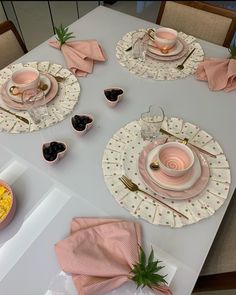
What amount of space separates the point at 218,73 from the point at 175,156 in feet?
1.65

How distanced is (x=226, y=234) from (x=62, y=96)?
2.61ft

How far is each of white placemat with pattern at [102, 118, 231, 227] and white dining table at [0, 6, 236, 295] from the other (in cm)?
2

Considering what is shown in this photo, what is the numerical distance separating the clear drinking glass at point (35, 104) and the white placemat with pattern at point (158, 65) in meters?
0.41

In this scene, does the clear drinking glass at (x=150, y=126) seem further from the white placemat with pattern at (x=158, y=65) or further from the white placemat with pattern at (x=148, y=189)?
the white placemat with pattern at (x=158, y=65)

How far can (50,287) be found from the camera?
2.15 ft

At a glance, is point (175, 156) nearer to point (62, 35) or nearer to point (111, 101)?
point (111, 101)

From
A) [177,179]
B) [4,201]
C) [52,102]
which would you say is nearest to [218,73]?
[177,179]

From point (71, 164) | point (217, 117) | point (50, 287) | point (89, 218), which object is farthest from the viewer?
point (217, 117)

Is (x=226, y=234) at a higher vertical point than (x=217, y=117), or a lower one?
lower

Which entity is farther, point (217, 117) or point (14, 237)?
point (217, 117)

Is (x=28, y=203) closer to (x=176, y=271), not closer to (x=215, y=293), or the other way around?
(x=176, y=271)

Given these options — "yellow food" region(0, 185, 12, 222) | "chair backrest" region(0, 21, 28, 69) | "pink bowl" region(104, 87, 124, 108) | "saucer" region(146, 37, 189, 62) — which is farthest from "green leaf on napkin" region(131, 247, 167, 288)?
"chair backrest" region(0, 21, 28, 69)

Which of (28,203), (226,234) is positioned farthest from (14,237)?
(226,234)

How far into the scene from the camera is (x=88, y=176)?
847 mm
